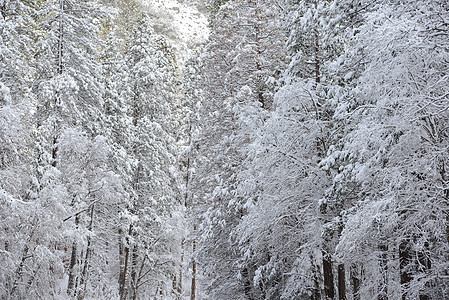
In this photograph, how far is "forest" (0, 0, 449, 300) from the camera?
6.76m

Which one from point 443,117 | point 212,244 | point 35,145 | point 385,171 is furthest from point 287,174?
point 35,145

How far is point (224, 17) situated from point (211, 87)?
3090 millimetres

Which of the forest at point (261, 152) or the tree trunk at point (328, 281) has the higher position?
the forest at point (261, 152)

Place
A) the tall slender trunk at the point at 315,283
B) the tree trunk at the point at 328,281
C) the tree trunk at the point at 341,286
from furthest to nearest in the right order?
1. the tall slender trunk at the point at 315,283
2. the tree trunk at the point at 328,281
3. the tree trunk at the point at 341,286

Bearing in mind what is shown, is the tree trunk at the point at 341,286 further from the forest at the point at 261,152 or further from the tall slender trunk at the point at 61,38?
the tall slender trunk at the point at 61,38

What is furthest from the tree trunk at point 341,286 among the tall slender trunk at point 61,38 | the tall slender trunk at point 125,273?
the tall slender trunk at point 61,38

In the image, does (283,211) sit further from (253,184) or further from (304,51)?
(304,51)

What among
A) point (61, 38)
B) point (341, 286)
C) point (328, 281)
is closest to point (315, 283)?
point (328, 281)

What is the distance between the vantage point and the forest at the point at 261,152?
6.76m

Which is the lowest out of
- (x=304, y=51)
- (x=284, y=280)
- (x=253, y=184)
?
(x=284, y=280)

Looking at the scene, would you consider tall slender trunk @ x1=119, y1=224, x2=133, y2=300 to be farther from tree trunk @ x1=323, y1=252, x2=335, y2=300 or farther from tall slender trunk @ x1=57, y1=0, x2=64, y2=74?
tree trunk @ x1=323, y1=252, x2=335, y2=300

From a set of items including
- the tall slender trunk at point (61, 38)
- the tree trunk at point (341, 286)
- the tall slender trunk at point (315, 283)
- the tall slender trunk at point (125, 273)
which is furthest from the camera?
the tall slender trunk at point (125, 273)

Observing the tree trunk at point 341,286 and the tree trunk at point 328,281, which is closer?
the tree trunk at point 341,286

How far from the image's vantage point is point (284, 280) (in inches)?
466
